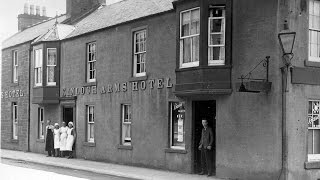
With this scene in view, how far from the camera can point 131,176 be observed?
55.8 feet

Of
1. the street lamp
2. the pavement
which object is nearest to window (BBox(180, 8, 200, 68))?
the street lamp

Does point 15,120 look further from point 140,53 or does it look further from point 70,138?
point 140,53

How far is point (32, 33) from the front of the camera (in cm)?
3284

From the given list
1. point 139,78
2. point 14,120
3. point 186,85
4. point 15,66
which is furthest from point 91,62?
point 14,120

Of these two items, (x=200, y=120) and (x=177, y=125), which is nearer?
(x=200, y=120)

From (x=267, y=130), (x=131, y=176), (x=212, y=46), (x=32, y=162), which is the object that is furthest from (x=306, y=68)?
(x=32, y=162)

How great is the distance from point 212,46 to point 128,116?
6.42 metres

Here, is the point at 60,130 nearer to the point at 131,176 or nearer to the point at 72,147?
the point at 72,147

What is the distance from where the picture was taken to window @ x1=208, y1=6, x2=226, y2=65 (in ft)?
53.7

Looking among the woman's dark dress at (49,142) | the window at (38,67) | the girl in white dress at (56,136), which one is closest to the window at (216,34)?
the girl in white dress at (56,136)

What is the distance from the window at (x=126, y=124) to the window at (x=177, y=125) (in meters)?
3.09

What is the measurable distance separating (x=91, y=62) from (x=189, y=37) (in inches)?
318

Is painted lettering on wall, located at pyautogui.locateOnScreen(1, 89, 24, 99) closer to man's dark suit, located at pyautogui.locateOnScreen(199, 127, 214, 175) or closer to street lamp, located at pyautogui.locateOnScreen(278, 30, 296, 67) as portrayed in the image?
man's dark suit, located at pyautogui.locateOnScreen(199, 127, 214, 175)

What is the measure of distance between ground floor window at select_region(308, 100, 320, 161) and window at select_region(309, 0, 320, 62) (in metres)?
1.43
